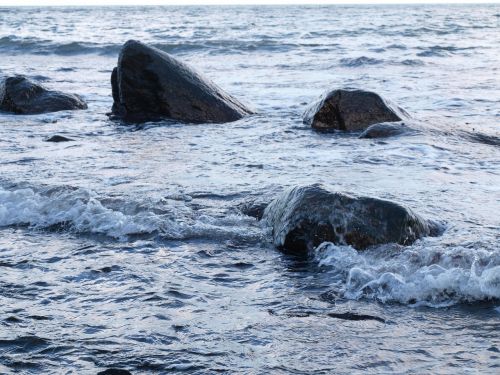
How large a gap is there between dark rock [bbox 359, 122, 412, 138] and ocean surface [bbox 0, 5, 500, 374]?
0.20 m

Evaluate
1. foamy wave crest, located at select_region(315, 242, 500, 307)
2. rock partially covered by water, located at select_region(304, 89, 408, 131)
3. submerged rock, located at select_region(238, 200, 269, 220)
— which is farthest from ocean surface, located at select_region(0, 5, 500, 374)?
rock partially covered by water, located at select_region(304, 89, 408, 131)

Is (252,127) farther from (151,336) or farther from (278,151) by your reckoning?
(151,336)

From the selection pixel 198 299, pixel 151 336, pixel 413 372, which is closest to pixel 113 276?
pixel 198 299

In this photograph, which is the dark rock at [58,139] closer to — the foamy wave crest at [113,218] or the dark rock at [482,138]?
the foamy wave crest at [113,218]

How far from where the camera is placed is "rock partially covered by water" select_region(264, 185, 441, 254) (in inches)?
200

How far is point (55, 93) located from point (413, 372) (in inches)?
392

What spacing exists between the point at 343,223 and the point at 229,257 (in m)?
0.79

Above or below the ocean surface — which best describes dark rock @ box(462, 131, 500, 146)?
above

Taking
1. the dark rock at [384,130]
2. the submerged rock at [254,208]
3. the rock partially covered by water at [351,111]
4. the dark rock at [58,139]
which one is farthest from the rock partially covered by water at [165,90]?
the submerged rock at [254,208]

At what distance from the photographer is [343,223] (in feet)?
16.8

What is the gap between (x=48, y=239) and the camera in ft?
17.8

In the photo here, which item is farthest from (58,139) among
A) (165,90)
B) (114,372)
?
(114,372)

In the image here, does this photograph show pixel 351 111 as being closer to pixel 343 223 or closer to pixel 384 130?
pixel 384 130

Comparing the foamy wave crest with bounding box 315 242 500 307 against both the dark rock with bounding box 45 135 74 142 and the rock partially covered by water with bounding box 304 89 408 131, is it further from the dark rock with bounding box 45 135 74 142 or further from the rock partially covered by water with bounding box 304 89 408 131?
the dark rock with bounding box 45 135 74 142
